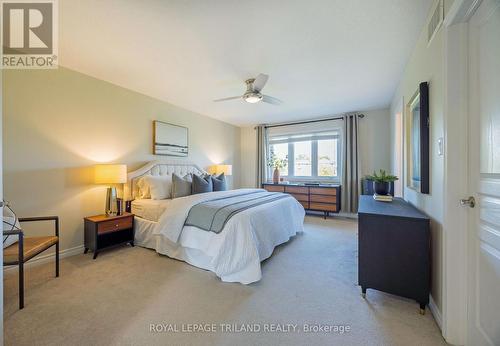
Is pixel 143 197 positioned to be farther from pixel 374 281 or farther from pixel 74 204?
pixel 374 281

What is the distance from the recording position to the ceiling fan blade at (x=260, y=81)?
2.63 meters

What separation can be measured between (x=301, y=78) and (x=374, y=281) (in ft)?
8.62

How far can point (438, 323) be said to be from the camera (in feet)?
5.22

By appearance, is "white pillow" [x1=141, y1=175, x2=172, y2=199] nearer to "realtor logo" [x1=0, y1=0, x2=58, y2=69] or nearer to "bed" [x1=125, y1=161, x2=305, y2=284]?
"bed" [x1=125, y1=161, x2=305, y2=284]

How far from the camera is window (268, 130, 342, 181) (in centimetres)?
532

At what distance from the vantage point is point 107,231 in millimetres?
2865

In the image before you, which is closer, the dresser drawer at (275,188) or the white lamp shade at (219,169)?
the white lamp shade at (219,169)

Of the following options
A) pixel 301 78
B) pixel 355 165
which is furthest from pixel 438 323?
pixel 355 165

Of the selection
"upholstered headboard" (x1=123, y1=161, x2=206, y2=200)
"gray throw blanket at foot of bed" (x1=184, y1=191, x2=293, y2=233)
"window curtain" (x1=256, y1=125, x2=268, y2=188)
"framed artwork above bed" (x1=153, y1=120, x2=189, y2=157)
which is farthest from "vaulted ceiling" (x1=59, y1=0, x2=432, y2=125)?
"window curtain" (x1=256, y1=125, x2=268, y2=188)

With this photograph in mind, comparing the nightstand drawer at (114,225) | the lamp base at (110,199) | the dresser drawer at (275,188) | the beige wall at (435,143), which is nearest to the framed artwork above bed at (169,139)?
the lamp base at (110,199)

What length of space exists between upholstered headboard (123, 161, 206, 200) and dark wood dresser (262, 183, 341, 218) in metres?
2.30

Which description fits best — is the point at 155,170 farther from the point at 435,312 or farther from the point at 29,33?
the point at 435,312

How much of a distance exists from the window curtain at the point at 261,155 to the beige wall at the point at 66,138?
3.00m

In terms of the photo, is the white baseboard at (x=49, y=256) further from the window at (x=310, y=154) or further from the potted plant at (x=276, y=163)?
the window at (x=310, y=154)
